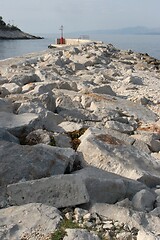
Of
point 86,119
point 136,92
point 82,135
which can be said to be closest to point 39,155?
point 82,135

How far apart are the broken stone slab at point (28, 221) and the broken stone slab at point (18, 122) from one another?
1995mm

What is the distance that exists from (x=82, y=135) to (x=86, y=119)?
63.3 inches

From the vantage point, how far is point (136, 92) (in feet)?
40.5

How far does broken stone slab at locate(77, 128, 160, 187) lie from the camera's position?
15.9ft

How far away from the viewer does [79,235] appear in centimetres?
329

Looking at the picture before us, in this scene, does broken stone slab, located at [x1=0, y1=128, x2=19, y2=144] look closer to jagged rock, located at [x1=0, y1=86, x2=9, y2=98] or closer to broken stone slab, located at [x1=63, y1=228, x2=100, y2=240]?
broken stone slab, located at [x1=63, y1=228, x2=100, y2=240]

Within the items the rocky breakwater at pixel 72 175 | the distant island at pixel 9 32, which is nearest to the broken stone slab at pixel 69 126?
the rocky breakwater at pixel 72 175

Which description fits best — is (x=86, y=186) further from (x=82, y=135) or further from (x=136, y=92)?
(x=136, y=92)

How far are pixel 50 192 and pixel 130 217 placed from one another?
85cm

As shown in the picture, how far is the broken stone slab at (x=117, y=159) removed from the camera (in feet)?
15.9

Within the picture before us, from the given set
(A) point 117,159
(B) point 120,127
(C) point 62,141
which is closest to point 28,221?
(A) point 117,159

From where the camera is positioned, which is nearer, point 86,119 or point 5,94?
point 86,119

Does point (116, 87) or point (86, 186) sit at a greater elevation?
point (86, 186)

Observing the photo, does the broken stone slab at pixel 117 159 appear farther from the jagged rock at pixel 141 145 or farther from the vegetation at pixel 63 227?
the vegetation at pixel 63 227
